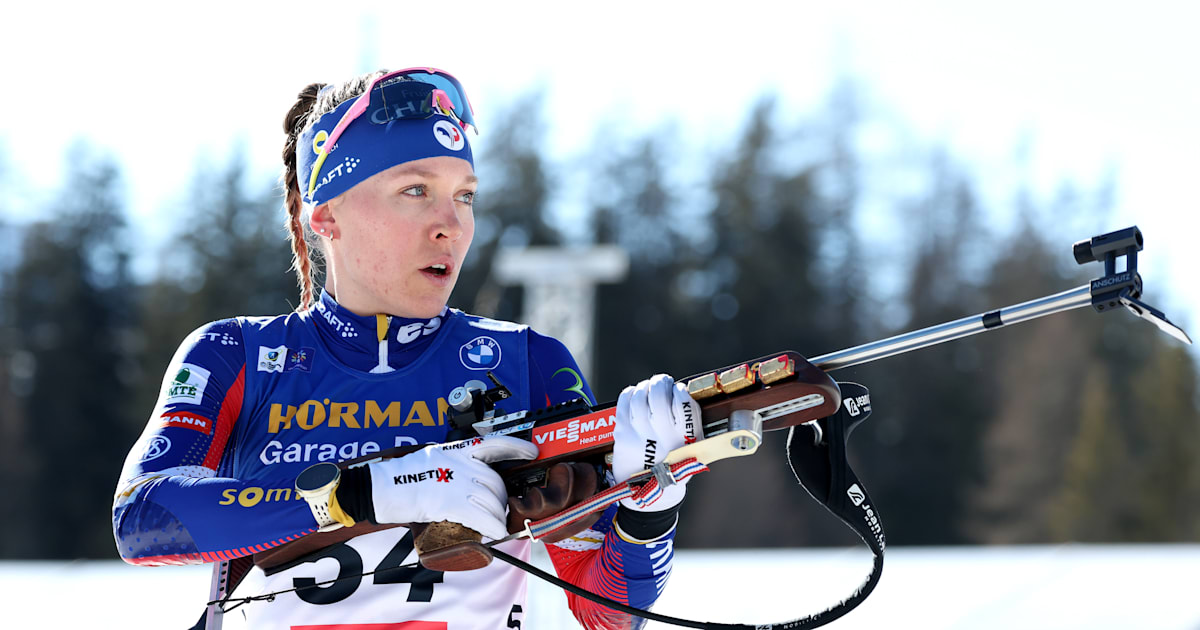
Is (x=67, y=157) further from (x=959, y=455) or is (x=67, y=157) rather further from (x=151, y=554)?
(x=151, y=554)

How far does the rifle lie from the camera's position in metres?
1.98

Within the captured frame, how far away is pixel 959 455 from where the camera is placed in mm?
37188

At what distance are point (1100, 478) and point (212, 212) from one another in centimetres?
2907

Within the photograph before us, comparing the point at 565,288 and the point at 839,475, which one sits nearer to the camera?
the point at 839,475

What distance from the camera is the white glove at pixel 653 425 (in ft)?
6.71

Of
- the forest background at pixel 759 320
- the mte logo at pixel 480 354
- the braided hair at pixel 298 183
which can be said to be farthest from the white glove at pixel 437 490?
the forest background at pixel 759 320

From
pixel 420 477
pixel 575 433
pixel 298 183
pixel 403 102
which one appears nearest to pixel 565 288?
pixel 298 183

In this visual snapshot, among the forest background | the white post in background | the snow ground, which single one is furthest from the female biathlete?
the forest background

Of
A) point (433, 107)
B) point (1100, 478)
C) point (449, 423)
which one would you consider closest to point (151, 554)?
point (449, 423)

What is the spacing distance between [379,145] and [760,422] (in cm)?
101

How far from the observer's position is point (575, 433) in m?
2.19

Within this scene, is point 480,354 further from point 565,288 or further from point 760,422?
point 565,288

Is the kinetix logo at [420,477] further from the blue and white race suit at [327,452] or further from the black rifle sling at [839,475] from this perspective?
the black rifle sling at [839,475]

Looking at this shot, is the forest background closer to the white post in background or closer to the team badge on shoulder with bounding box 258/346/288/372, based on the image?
the white post in background
